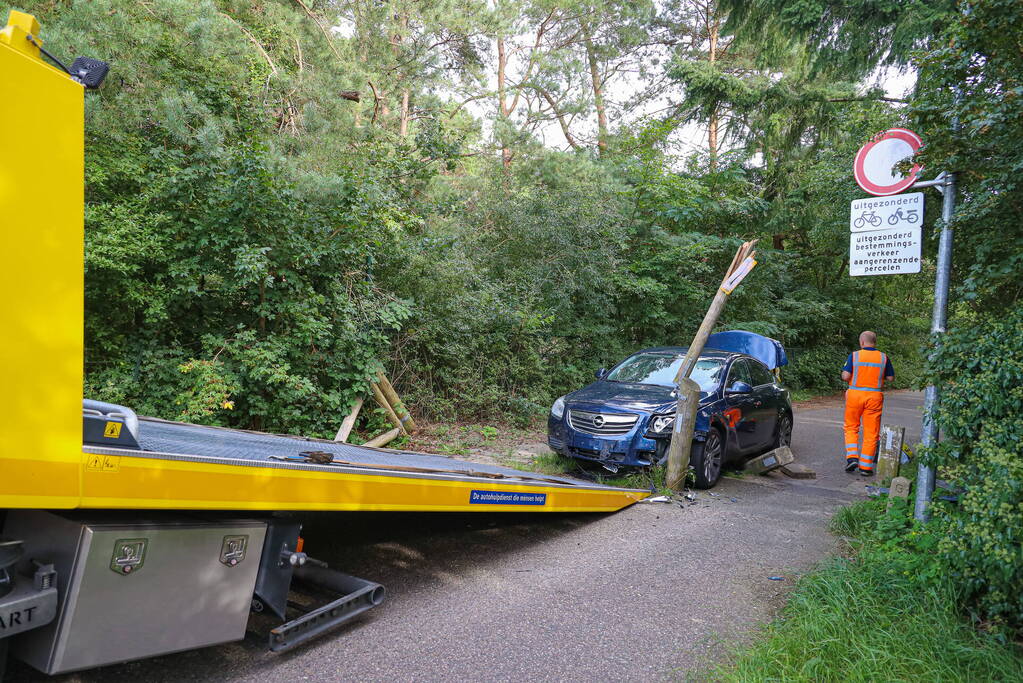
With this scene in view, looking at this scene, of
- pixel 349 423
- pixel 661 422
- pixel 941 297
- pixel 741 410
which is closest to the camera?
pixel 941 297

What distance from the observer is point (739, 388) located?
8102mm

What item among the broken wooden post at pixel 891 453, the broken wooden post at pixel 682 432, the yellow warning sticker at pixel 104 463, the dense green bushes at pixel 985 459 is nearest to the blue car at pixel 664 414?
the broken wooden post at pixel 682 432

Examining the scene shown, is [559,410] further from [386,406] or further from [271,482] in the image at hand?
[271,482]

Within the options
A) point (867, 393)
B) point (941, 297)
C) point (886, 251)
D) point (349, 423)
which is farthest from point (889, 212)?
point (349, 423)

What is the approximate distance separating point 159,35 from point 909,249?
8.68m

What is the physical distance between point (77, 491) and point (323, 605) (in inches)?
67.1

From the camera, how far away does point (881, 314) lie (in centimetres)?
2322

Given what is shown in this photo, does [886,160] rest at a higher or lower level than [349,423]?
higher

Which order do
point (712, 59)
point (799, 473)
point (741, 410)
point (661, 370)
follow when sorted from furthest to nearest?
point (712, 59), point (661, 370), point (799, 473), point (741, 410)

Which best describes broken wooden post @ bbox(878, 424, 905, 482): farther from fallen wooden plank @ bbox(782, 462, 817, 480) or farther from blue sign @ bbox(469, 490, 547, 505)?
blue sign @ bbox(469, 490, 547, 505)

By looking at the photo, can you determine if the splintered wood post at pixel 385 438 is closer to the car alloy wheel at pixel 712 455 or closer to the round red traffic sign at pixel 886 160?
the car alloy wheel at pixel 712 455

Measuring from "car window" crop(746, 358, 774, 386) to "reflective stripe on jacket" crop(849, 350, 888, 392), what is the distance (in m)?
1.25

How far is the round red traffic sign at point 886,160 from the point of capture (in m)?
4.91

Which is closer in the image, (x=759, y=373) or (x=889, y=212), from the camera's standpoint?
(x=889, y=212)
